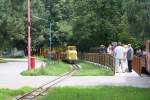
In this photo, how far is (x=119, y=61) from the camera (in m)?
40.0

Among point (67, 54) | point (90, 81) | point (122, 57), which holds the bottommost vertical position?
point (90, 81)

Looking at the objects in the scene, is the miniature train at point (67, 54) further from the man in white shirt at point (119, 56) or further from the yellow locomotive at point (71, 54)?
the man in white shirt at point (119, 56)

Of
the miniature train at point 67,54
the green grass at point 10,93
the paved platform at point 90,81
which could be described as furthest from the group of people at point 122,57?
the miniature train at point 67,54

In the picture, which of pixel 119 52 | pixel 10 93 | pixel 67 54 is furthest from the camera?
pixel 67 54

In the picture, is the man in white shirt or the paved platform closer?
the paved platform

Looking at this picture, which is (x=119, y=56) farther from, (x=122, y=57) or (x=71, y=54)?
(x=71, y=54)

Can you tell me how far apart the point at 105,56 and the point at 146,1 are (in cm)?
1405

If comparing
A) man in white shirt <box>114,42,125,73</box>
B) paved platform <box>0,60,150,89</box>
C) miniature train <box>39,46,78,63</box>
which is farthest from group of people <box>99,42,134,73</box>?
miniature train <box>39,46,78,63</box>

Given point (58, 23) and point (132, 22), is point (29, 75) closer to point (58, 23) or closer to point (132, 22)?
point (132, 22)

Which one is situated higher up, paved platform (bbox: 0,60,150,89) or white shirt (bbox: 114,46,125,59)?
white shirt (bbox: 114,46,125,59)

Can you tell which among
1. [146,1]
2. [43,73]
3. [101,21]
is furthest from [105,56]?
[101,21]

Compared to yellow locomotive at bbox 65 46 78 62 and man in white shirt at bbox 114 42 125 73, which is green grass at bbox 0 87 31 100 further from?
yellow locomotive at bbox 65 46 78 62

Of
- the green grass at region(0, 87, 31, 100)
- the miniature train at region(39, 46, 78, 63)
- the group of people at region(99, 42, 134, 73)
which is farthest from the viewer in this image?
the miniature train at region(39, 46, 78, 63)

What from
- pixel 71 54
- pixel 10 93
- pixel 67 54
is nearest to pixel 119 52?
pixel 10 93
